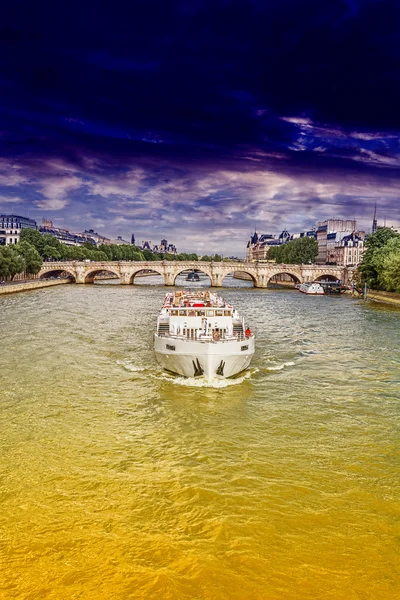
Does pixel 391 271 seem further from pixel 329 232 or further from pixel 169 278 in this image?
pixel 329 232

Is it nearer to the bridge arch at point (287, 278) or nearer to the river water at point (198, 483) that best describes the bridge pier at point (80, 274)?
the bridge arch at point (287, 278)

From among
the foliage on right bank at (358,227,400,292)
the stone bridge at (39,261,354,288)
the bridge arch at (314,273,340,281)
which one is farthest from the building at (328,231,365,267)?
the foliage on right bank at (358,227,400,292)

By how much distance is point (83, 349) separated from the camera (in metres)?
31.0

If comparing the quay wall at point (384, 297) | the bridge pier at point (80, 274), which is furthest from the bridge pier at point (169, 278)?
the quay wall at point (384, 297)

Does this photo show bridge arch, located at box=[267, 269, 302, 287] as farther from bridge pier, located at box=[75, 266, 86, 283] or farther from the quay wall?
bridge pier, located at box=[75, 266, 86, 283]

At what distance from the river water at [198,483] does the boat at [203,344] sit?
0.70 m

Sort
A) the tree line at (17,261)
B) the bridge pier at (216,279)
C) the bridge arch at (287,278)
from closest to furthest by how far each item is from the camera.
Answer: the tree line at (17,261) < the bridge arch at (287,278) < the bridge pier at (216,279)

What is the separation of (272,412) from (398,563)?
905 centimetres

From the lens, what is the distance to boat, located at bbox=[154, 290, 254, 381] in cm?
2253

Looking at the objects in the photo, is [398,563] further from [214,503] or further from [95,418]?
[95,418]

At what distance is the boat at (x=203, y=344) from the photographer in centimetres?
2253

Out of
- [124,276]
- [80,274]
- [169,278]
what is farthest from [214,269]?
[80,274]

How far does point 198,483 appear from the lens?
1303cm

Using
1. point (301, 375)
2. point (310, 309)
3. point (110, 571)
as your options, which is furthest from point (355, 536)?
point (310, 309)
